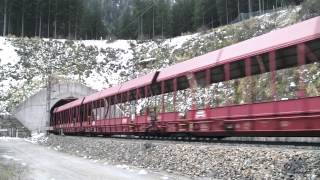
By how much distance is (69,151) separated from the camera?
30.3 metres

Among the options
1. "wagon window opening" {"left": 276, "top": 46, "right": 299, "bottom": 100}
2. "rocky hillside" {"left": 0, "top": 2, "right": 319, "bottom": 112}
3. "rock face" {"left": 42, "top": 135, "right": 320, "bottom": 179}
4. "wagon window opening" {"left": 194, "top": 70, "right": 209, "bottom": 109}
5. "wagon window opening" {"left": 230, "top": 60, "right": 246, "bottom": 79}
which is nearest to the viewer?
"rock face" {"left": 42, "top": 135, "right": 320, "bottom": 179}

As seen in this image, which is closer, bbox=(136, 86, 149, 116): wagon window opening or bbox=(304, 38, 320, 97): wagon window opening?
bbox=(304, 38, 320, 97): wagon window opening

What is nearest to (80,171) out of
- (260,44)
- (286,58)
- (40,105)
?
(260,44)

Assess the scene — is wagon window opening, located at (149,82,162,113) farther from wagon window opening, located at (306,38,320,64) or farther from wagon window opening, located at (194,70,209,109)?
wagon window opening, located at (306,38,320,64)

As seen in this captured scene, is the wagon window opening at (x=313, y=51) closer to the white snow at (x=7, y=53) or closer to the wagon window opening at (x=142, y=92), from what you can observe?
the wagon window opening at (x=142, y=92)

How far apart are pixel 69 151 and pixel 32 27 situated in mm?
77413

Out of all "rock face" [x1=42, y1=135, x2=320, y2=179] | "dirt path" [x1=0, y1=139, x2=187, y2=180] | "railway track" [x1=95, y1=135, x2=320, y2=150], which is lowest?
"dirt path" [x1=0, y1=139, x2=187, y2=180]

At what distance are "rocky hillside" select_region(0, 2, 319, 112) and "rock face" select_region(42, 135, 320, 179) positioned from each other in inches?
1312

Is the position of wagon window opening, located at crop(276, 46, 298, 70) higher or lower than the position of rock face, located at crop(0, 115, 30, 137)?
higher

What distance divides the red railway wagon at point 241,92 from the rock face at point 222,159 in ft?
3.14

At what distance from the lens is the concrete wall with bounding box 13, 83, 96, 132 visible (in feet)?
192

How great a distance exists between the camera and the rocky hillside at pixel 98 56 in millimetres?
57875

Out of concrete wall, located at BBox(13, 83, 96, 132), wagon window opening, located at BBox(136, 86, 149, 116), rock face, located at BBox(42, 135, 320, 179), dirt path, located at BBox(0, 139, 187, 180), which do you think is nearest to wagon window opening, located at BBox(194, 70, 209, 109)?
rock face, located at BBox(42, 135, 320, 179)

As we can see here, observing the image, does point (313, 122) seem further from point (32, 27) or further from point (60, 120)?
point (32, 27)
